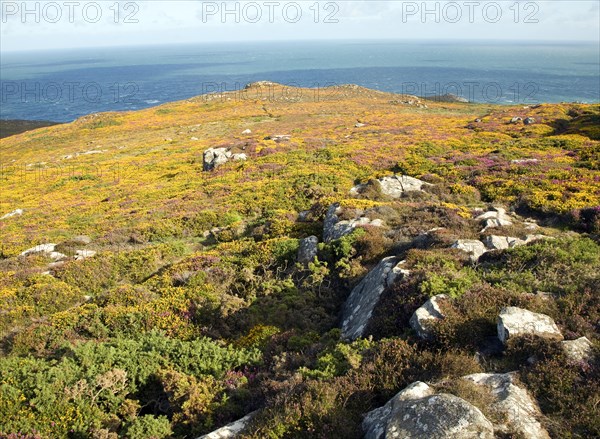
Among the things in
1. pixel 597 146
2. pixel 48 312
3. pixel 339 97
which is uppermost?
pixel 339 97

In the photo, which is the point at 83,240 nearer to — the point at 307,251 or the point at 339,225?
the point at 307,251

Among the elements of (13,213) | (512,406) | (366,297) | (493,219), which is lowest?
(13,213)

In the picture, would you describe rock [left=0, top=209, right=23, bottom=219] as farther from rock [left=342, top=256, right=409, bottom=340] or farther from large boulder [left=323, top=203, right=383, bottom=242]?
rock [left=342, top=256, right=409, bottom=340]

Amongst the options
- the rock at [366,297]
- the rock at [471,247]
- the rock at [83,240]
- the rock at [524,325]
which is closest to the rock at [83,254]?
the rock at [83,240]

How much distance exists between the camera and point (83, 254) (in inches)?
739

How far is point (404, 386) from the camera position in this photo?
678 cm

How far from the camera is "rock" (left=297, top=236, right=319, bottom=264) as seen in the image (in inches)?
564

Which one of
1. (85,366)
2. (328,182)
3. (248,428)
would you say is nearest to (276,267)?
(85,366)

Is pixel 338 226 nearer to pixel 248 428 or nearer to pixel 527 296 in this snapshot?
pixel 527 296

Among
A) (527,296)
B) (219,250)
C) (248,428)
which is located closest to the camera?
(248,428)

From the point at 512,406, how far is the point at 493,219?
36.1 ft

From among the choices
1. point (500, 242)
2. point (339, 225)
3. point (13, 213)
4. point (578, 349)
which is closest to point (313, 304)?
point (339, 225)

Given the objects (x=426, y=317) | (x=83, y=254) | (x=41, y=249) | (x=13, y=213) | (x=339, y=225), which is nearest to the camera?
(x=426, y=317)

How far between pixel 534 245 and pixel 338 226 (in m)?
7.22
